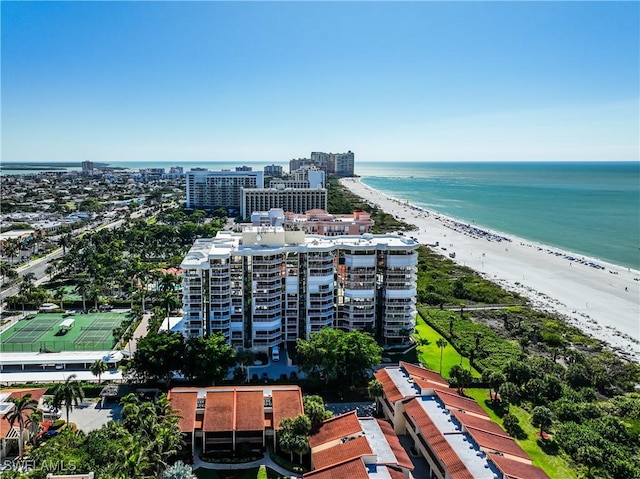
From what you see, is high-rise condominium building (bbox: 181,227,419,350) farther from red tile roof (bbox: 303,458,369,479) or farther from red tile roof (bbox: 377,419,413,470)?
red tile roof (bbox: 303,458,369,479)

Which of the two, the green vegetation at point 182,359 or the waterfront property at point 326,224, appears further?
the waterfront property at point 326,224

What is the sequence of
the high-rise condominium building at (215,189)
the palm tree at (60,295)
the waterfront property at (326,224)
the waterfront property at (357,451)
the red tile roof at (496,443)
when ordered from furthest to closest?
the high-rise condominium building at (215,189), the waterfront property at (326,224), the palm tree at (60,295), the red tile roof at (496,443), the waterfront property at (357,451)

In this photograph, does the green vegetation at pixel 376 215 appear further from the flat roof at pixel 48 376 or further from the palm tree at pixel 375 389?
the flat roof at pixel 48 376

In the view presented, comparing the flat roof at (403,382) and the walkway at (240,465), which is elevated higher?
the flat roof at (403,382)

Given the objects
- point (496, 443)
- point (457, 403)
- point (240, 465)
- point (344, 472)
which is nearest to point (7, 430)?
point (240, 465)

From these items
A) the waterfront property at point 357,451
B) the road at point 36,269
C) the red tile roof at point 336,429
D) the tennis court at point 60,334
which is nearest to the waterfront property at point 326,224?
the tennis court at point 60,334

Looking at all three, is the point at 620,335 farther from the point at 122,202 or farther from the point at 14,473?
the point at 122,202

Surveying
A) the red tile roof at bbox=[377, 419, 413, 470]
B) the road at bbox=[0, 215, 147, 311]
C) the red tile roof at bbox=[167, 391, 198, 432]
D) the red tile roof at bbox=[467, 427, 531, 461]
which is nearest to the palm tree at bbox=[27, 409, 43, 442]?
the red tile roof at bbox=[167, 391, 198, 432]
